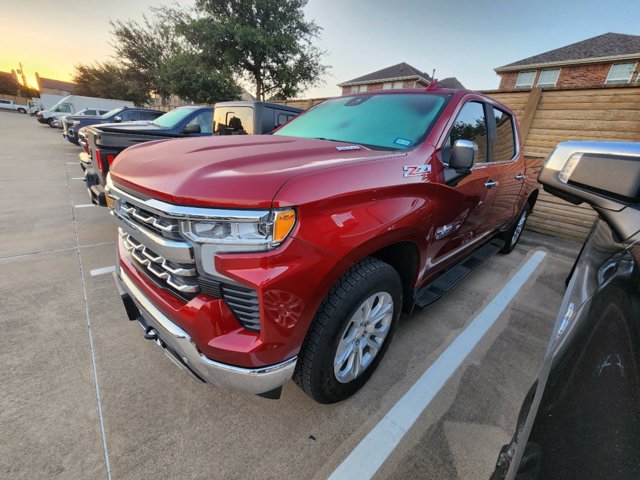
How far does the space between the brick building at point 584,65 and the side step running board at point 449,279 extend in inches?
778

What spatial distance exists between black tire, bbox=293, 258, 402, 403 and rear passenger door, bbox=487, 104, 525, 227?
78.6 inches

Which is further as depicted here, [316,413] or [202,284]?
[316,413]

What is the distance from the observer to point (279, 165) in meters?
1.38

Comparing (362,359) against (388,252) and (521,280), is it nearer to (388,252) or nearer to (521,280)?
(388,252)

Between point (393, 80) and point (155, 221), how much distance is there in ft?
102

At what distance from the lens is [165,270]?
4.52ft

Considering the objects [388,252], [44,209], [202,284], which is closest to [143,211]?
[202,284]

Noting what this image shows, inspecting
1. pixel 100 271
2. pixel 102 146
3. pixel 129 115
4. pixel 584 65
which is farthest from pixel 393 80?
pixel 100 271

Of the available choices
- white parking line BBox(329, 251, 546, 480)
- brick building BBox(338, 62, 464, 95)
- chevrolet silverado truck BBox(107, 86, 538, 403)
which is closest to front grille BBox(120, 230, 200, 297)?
chevrolet silverado truck BBox(107, 86, 538, 403)

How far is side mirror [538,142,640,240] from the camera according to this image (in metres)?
→ 0.97

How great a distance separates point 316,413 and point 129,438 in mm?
1031

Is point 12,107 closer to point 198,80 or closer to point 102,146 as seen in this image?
point 198,80

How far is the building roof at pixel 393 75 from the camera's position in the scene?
27.4 m

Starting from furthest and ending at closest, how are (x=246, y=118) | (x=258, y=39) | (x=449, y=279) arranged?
(x=258, y=39)
(x=246, y=118)
(x=449, y=279)
